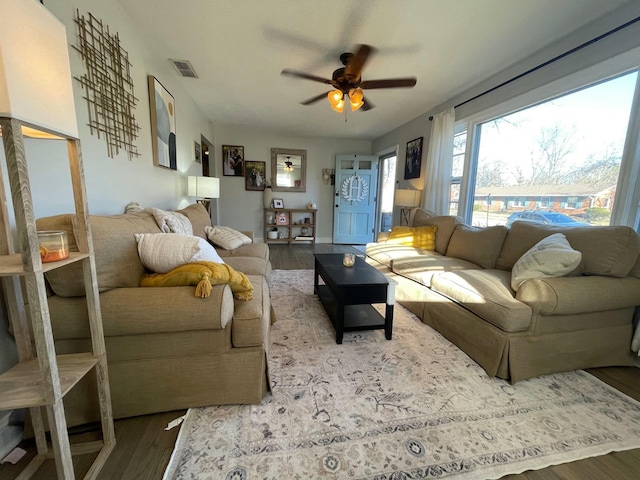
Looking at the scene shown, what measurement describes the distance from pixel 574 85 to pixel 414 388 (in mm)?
2685

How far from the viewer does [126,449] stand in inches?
43.5

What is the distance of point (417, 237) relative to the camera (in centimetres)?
314

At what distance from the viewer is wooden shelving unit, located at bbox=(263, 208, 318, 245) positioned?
222 inches

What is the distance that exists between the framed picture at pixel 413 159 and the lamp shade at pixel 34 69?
412 centimetres

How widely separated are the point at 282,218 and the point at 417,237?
3293mm

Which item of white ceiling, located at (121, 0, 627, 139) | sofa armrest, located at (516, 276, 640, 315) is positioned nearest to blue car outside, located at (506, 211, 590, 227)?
sofa armrest, located at (516, 276, 640, 315)

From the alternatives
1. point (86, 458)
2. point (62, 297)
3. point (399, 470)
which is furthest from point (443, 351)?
point (62, 297)

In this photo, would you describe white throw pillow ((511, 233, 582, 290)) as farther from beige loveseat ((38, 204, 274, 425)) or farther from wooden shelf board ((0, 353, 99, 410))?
wooden shelf board ((0, 353, 99, 410))

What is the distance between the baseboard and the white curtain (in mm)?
4008

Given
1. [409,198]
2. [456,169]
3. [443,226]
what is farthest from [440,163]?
[443,226]

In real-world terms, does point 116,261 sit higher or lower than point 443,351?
higher

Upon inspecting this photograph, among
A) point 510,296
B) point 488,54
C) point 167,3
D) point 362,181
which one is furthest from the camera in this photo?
point 362,181

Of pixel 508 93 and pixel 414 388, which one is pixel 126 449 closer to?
pixel 414 388

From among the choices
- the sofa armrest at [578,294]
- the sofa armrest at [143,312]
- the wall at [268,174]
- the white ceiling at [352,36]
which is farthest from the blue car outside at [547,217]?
the wall at [268,174]
